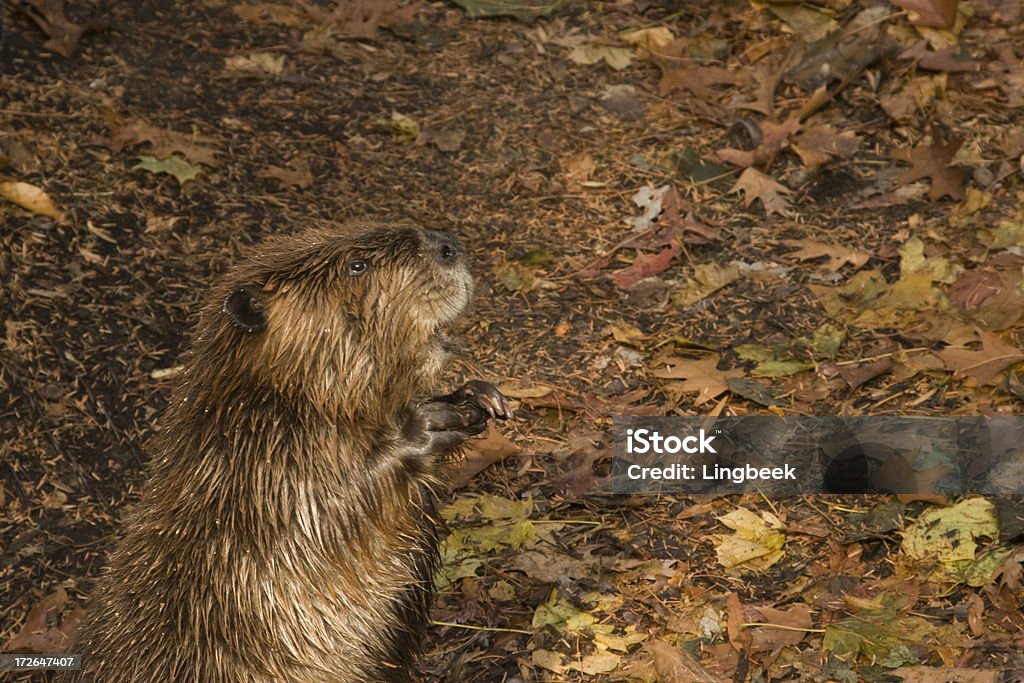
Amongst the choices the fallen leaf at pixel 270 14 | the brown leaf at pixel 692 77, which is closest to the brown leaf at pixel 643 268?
the brown leaf at pixel 692 77

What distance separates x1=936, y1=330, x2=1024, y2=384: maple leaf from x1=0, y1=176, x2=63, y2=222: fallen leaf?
13.0ft

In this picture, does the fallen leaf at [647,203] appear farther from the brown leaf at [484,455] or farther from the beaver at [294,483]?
the beaver at [294,483]

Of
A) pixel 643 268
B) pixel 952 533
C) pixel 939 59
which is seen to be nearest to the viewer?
pixel 952 533

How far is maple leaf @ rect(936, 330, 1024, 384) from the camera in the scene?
4805 mm

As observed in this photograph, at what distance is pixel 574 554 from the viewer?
4574mm

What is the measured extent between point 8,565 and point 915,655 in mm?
Answer: 3210

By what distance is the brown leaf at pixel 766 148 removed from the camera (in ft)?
20.4

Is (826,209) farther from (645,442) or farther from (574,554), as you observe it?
(574,554)

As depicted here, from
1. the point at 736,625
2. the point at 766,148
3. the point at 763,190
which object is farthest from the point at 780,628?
the point at 766,148

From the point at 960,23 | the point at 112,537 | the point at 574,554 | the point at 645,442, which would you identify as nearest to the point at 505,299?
the point at 645,442

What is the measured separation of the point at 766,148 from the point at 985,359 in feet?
5.96

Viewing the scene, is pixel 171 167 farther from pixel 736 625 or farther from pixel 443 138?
pixel 736 625

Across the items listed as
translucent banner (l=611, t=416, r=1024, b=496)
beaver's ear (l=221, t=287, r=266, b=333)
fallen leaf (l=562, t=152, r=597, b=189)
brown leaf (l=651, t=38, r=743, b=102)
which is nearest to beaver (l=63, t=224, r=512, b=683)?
beaver's ear (l=221, t=287, r=266, b=333)

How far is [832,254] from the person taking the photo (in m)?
5.64
